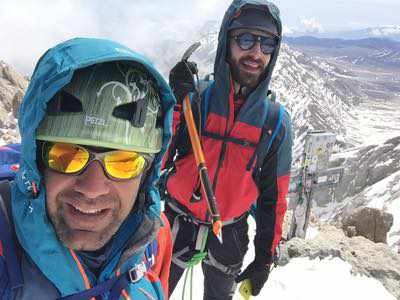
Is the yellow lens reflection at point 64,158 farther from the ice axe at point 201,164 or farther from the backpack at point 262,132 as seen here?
the backpack at point 262,132

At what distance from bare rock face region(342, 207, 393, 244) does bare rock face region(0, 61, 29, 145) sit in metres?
22.4

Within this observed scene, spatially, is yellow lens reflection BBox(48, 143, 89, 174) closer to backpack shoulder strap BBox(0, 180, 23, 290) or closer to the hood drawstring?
the hood drawstring

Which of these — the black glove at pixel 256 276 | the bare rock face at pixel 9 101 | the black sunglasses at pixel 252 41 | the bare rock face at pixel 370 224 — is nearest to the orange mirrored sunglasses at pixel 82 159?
the black sunglasses at pixel 252 41

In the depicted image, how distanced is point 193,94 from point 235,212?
56.6 inches

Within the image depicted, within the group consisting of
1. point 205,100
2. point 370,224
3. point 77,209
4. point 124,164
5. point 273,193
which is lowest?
point 370,224

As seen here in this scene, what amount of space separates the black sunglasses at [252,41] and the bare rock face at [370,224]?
8.55m

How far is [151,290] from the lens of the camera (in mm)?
2430

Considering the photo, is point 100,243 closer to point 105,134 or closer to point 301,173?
point 105,134

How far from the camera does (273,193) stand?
4496 millimetres

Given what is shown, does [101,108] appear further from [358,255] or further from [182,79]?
[358,255]

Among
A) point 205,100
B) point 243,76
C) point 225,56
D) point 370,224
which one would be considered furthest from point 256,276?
point 370,224

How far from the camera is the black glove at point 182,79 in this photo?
4027 mm

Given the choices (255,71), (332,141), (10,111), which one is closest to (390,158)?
(10,111)

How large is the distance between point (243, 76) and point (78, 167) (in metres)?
2.74
